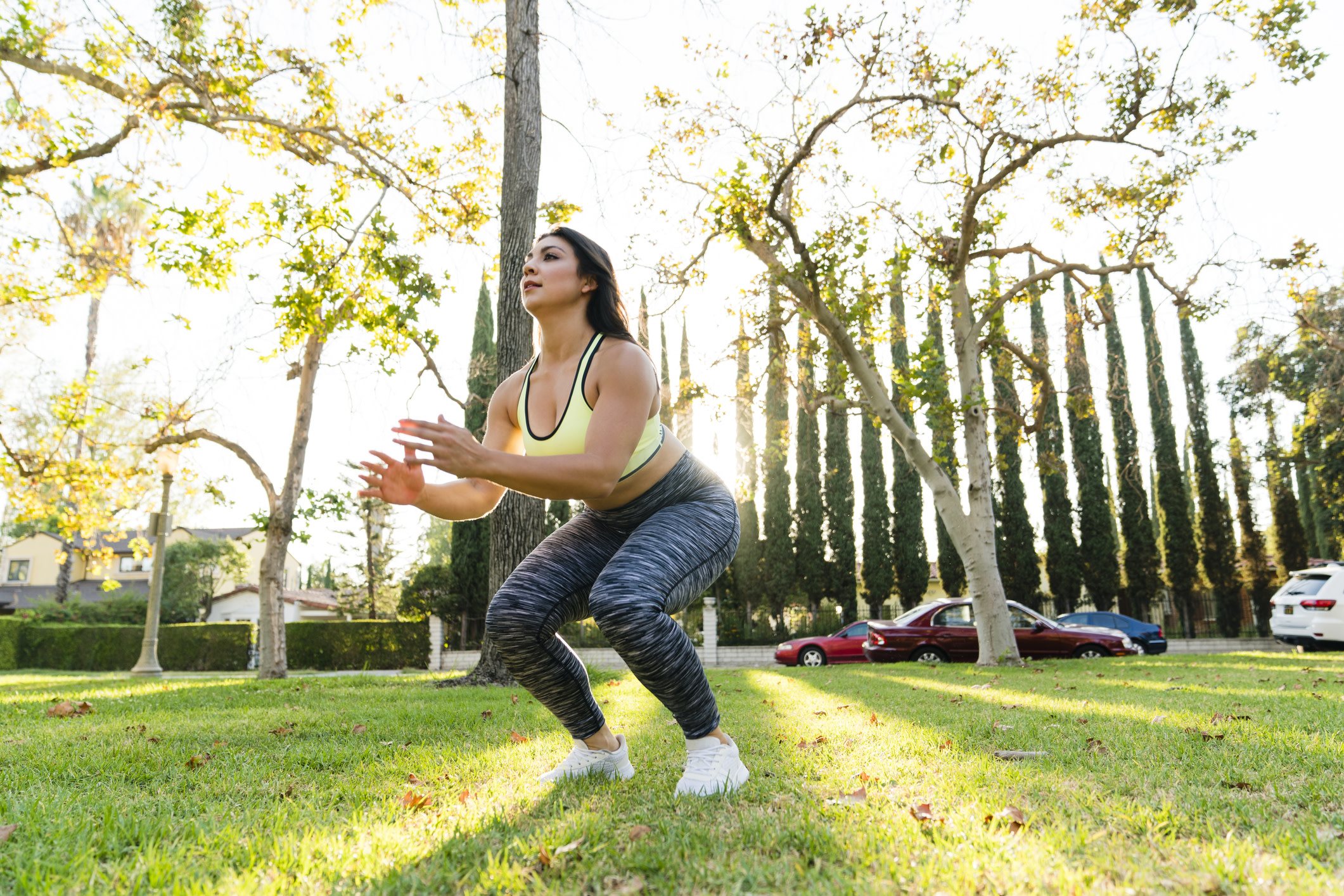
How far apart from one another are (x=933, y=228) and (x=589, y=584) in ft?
40.5

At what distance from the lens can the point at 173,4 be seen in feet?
32.7

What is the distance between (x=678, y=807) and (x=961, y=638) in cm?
1481

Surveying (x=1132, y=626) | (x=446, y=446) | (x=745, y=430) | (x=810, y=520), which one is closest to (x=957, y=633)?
(x=745, y=430)

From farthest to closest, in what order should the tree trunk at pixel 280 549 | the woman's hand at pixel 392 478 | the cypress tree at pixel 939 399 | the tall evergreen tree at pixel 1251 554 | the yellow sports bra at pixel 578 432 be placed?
1. the tall evergreen tree at pixel 1251 554
2. the tree trunk at pixel 280 549
3. the cypress tree at pixel 939 399
4. the yellow sports bra at pixel 578 432
5. the woman's hand at pixel 392 478

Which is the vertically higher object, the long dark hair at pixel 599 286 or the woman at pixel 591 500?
the long dark hair at pixel 599 286

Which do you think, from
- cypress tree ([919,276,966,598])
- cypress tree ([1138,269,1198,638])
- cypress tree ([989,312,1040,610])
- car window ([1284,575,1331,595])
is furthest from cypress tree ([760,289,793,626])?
car window ([1284,575,1331,595])

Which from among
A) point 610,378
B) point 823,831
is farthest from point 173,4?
point 823,831

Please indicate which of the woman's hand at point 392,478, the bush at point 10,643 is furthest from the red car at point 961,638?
the bush at point 10,643

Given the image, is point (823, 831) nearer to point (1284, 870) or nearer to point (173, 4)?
point (1284, 870)

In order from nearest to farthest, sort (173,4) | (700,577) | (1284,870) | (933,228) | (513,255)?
(1284,870) → (700,577) → (513,255) → (173,4) → (933,228)

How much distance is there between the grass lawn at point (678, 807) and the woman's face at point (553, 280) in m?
1.71

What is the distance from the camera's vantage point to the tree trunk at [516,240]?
26.1 ft

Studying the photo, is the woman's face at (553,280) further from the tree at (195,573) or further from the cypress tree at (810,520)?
the tree at (195,573)

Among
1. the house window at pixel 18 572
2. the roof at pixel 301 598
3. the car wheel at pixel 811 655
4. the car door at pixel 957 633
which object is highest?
the house window at pixel 18 572
